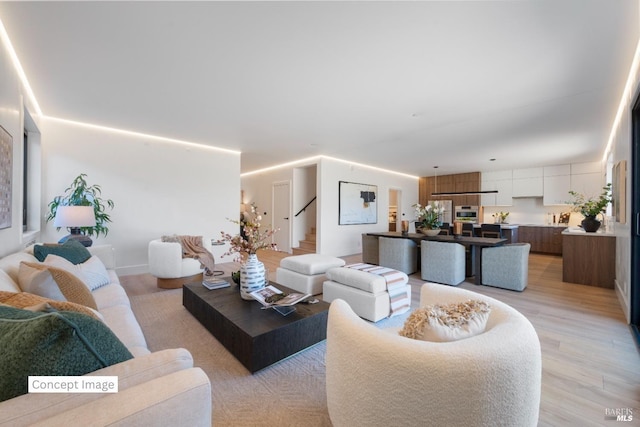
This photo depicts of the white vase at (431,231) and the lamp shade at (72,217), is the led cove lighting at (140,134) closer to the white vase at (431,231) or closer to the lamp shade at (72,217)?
the lamp shade at (72,217)

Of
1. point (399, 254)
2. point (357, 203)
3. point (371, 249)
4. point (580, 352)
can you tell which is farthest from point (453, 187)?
point (580, 352)

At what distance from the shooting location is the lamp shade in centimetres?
307

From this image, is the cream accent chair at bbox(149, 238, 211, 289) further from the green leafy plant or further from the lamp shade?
the green leafy plant

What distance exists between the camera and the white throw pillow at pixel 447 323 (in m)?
0.97

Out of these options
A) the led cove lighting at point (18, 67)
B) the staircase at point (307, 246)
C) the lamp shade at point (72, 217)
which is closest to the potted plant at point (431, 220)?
the staircase at point (307, 246)

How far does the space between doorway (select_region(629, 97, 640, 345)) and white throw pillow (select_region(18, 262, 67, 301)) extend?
453 centimetres

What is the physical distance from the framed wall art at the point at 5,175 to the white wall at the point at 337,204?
4687 mm

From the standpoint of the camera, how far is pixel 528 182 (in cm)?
731

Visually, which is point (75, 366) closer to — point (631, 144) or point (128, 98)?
point (128, 98)

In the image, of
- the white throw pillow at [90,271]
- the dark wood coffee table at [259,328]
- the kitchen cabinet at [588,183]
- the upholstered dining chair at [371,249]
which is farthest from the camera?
the kitchen cabinet at [588,183]

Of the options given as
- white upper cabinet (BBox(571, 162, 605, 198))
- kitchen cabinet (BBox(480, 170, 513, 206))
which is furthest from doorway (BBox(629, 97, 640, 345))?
kitchen cabinet (BBox(480, 170, 513, 206))

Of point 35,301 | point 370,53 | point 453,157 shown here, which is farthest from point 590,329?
point 453,157

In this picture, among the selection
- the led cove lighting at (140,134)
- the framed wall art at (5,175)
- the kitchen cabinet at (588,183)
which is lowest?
the framed wall art at (5,175)

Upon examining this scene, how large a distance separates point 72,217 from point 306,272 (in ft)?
9.38
